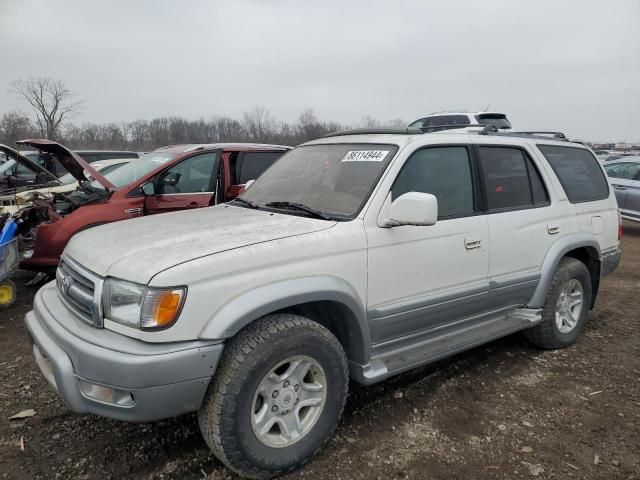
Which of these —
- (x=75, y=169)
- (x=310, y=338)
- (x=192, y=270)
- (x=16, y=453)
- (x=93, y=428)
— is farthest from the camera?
(x=75, y=169)

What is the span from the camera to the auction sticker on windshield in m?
3.14

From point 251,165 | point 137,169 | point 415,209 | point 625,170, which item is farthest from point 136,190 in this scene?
point 625,170

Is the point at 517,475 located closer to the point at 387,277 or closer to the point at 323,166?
the point at 387,277

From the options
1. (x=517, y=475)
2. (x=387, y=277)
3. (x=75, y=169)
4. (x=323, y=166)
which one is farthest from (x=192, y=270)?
(x=75, y=169)

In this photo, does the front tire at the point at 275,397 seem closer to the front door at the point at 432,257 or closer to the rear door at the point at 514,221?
the front door at the point at 432,257

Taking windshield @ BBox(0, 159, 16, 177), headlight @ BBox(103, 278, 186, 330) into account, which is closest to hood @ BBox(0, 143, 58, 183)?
windshield @ BBox(0, 159, 16, 177)

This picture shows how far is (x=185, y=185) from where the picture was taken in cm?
604

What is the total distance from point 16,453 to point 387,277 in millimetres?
2418

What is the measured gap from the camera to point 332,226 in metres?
2.73

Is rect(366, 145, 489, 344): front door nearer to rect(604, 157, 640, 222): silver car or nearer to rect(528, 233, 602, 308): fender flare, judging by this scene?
rect(528, 233, 602, 308): fender flare

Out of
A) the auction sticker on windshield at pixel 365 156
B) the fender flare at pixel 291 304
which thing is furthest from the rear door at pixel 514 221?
the fender flare at pixel 291 304

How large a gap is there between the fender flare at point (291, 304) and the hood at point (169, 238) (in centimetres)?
28

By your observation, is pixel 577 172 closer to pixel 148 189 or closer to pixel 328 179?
pixel 328 179

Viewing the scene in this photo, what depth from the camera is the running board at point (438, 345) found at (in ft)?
9.28
